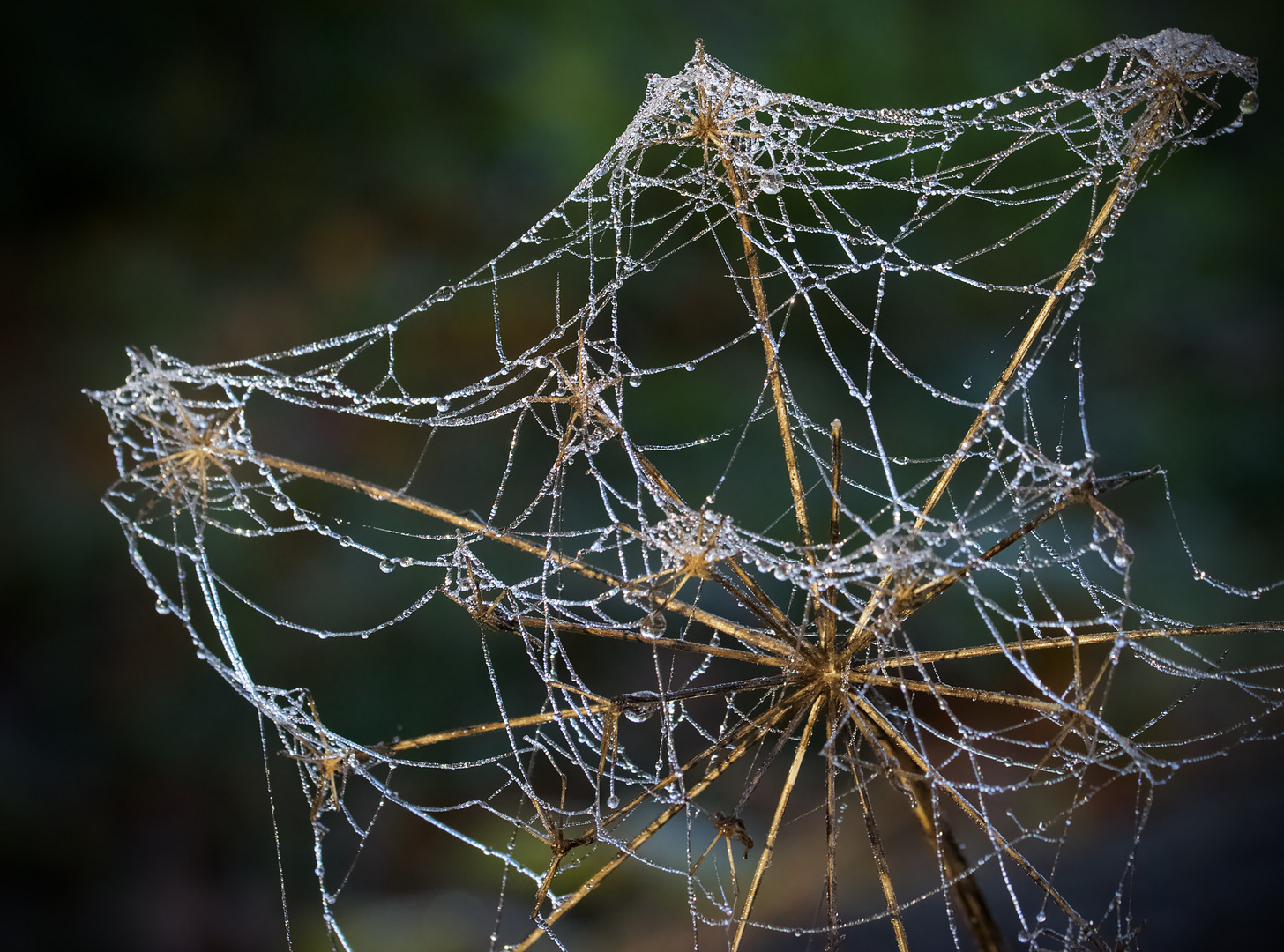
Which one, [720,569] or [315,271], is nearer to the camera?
[720,569]

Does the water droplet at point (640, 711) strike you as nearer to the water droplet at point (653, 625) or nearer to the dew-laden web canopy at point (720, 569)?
the water droplet at point (653, 625)

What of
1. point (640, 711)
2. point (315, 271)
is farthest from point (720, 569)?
point (315, 271)

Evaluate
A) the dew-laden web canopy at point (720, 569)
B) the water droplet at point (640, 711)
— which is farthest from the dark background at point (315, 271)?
the water droplet at point (640, 711)

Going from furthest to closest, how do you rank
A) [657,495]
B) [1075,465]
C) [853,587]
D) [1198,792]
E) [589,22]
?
1. [589,22]
2. [1198,792]
3. [853,587]
4. [657,495]
5. [1075,465]

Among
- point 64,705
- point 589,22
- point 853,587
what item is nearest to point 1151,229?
point 589,22

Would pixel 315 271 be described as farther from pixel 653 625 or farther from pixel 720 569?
pixel 653 625

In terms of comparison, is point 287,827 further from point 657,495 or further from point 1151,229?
point 1151,229

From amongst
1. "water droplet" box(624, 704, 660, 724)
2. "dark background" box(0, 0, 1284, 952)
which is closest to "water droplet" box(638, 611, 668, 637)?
"water droplet" box(624, 704, 660, 724)
